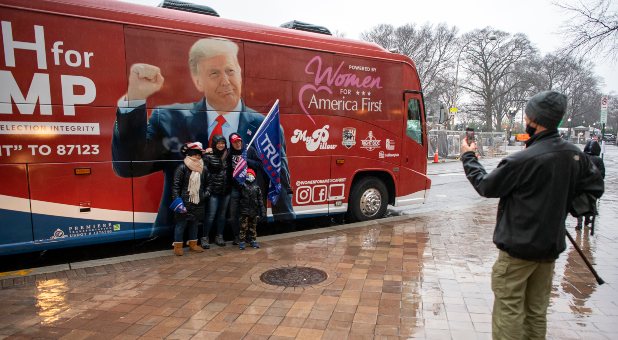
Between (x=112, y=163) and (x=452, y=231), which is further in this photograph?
(x=452, y=231)

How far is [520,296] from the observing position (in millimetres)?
2896

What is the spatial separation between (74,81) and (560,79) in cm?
5733

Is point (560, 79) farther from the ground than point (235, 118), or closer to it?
farther from the ground

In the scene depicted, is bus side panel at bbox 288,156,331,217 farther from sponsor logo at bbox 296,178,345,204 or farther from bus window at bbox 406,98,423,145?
bus window at bbox 406,98,423,145

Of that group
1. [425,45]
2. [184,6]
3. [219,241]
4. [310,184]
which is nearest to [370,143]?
[310,184]

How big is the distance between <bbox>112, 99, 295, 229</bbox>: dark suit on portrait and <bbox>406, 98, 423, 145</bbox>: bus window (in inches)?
178

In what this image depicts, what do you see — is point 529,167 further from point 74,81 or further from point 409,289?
point 74,81

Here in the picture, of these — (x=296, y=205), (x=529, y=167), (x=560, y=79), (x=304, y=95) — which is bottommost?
(x=296, y=205)

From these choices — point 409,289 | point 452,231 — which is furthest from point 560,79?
point 409,289

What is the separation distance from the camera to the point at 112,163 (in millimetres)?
5590

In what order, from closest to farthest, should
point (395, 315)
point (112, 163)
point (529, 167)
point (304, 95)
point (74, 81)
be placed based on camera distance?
point (529, 167) → point (395, 315) → point (74, 81) → point (112, 163) → point (304, 95)

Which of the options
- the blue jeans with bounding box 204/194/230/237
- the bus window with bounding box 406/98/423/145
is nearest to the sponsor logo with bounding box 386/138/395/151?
the bus window with bounding box 406/98/423/145

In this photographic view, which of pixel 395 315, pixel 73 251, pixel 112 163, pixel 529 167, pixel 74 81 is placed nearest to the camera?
pixel 529 167

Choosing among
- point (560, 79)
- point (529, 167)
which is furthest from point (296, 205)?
point (560, 79)
